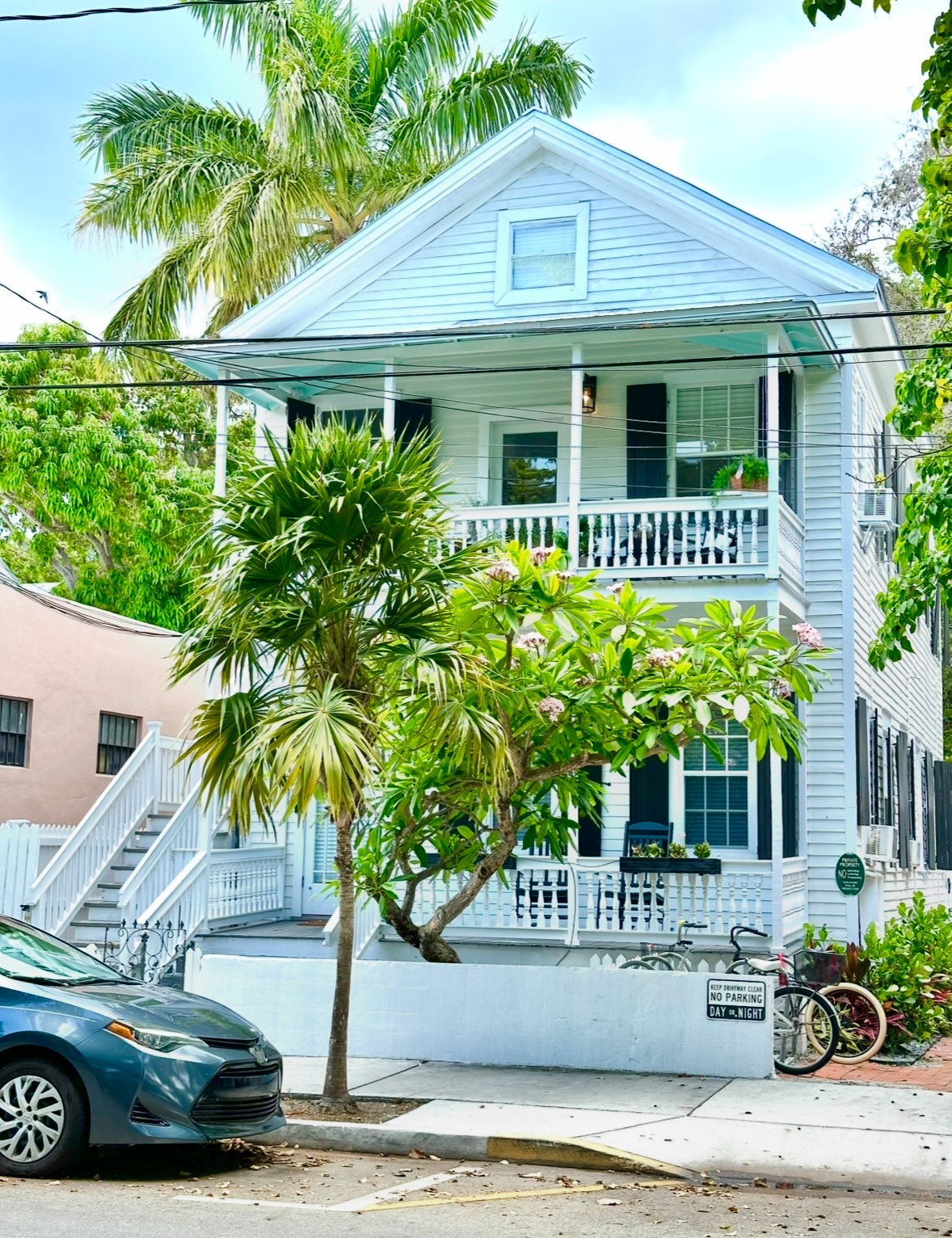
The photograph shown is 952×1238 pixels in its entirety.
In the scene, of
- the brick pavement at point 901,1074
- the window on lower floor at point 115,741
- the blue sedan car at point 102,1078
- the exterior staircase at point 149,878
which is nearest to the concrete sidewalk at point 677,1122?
the brick pavement at point 901,1074

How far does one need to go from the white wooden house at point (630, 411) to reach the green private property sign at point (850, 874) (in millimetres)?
426

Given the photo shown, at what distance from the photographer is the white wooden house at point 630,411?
14750mm

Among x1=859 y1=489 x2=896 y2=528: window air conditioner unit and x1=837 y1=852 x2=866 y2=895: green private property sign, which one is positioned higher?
x1=859 y1=489 x2=896 y2=528: window air conditioner unit

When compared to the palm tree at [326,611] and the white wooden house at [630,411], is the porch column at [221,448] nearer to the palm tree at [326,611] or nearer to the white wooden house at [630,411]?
the white wooden house at [630,411]

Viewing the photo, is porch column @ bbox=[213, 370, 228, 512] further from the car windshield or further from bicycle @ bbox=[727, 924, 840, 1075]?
bicycle @ bbox=[727, 924, 840, 1075]

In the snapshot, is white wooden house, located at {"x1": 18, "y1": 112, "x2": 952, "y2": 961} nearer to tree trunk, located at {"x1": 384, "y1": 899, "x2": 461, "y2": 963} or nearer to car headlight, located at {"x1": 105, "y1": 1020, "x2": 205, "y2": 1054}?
tree trunk, located at {"x1": 384, "y1": 899, "x2": 461, "y2": 963}

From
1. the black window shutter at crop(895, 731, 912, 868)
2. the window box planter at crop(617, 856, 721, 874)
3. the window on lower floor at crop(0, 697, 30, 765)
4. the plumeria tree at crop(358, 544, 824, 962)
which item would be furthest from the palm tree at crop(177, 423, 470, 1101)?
the black window shutter at crop(895, 731, 912, 868)

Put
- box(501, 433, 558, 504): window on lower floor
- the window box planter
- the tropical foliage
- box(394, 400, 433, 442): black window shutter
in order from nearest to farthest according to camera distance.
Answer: the window box planter < box(394, 400, 433, 442): black window shutter < box(501, 433, 558, 504): window on lower floor < the tropical foliage

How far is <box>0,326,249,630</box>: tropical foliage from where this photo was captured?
27359 mm

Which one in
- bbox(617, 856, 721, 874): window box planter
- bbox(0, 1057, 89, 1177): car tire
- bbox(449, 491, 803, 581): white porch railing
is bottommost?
bbox(0, 1057, 89, 1177): car tire

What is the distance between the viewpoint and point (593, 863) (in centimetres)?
1497

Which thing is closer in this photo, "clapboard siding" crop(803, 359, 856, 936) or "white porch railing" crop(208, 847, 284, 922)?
"white porch railing" crop(208, 847, 284, 922)

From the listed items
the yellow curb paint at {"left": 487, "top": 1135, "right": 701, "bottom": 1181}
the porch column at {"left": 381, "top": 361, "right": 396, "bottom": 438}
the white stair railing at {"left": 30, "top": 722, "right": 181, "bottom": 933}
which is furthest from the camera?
the porch column at {"left": 381, "top": 361, "right": 396, "bottom": 438}

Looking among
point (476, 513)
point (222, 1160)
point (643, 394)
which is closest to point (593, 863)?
point (476, 513)
